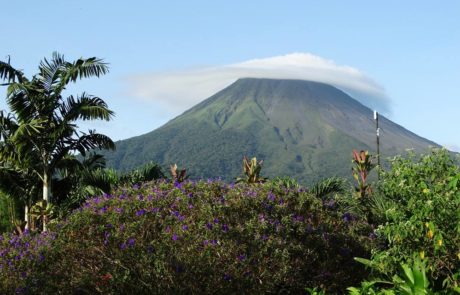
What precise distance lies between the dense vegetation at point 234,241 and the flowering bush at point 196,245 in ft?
0.05

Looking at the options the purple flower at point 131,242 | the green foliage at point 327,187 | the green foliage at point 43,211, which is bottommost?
the green foliage at point 43,211

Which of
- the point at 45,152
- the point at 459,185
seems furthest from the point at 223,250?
the point at 45,152

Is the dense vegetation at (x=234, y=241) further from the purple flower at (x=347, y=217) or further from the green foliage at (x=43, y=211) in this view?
the green foliage at (x=43, y=211)

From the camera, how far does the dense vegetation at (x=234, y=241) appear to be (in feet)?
26.3

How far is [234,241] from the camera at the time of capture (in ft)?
28.2

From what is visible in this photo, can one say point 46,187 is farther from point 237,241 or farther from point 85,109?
point 237,241

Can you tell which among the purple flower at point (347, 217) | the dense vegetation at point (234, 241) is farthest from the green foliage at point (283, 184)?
the purple flower at point (347, 217)

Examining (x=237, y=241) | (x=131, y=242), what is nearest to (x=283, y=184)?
(x=237, y=241)

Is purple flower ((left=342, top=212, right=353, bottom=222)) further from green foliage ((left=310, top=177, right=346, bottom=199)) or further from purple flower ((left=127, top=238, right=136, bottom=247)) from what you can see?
green foliage ((left=310, top=177, right=346, bottom=199))

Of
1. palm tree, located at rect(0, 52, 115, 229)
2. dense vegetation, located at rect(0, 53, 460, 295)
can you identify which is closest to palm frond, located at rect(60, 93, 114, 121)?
palm tree, located at rect(0, 52, 115, 229)

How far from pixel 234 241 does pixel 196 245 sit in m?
0.49

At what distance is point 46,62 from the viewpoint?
64.8ft

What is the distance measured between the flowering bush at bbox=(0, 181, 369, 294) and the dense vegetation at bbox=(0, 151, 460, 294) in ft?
0.05

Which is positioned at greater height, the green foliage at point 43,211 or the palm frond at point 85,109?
the palm frond at point 85,109
